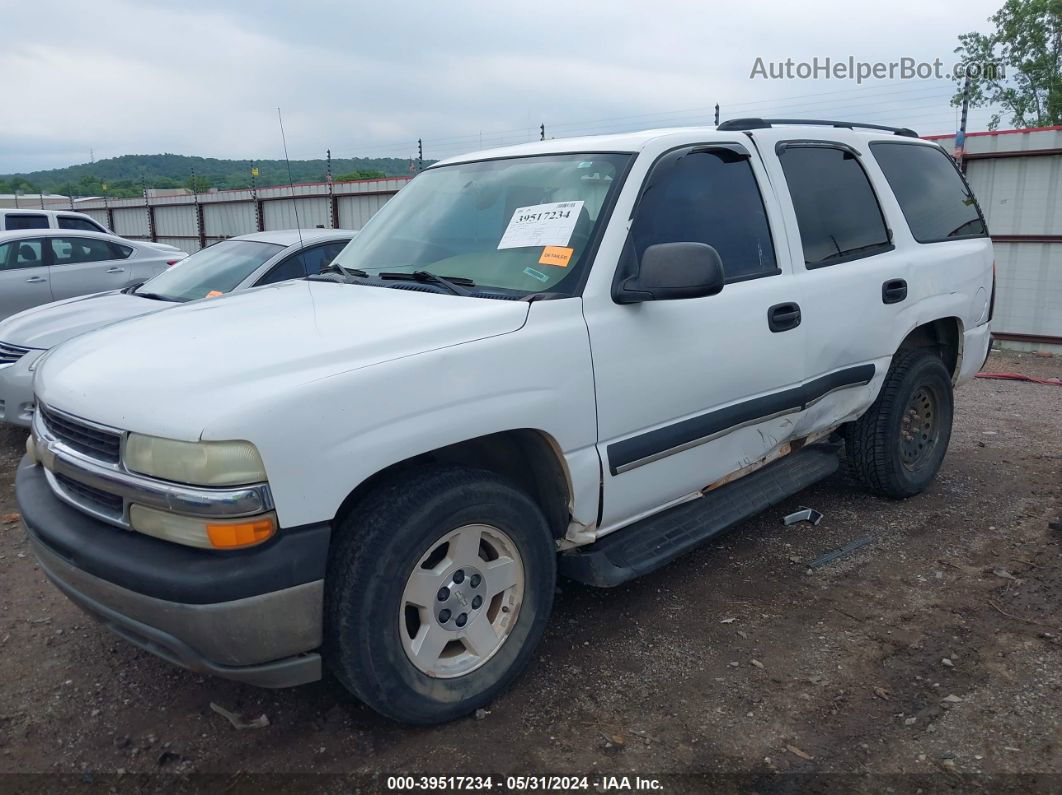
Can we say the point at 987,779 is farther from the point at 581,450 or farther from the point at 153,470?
the point at 153,470

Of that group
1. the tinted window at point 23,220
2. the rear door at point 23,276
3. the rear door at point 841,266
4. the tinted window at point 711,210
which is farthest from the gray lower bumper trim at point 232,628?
the tinted window at point 23,220

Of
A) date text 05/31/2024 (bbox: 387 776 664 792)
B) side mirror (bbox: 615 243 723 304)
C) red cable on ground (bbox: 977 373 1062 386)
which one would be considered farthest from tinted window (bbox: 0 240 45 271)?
red cable on ground (bbox: 977 373 1062 386)

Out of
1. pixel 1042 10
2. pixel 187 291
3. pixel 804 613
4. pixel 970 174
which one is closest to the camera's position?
pixel 804 613

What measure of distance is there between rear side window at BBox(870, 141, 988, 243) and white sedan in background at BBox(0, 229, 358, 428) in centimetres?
384

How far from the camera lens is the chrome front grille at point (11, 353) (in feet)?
19.9

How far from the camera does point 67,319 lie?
21.1ft

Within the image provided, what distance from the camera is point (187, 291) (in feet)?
21.7

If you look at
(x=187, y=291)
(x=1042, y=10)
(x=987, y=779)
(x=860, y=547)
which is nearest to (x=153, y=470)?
(x=987, y=779)

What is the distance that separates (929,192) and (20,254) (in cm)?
931

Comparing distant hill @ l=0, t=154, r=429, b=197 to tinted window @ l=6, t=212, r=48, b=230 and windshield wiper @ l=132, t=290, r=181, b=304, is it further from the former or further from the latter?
tinted window @ l=6, t=212, r=48, b=230

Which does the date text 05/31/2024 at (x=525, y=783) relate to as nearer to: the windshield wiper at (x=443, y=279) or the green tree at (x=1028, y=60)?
the windshield wiper at (x=443, y=279)

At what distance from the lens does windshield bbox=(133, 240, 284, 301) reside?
6.49 meters

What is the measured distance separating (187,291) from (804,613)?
5.23m

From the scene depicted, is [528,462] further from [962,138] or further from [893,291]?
[962,138]
